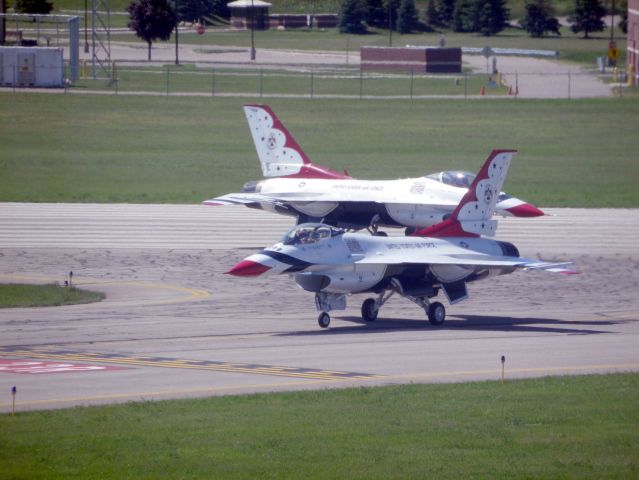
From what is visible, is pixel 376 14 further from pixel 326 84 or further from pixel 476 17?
pixel 326 84

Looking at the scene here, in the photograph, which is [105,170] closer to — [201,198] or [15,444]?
[201,198]

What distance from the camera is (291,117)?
79188 mm

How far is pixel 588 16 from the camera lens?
159000 millimetres

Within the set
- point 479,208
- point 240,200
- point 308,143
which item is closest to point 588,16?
point 308,143

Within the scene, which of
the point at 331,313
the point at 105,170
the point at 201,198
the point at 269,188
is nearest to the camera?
the point at 331,313

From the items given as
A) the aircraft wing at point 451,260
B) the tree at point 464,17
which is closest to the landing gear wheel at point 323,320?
the aircraft wing at point 451,260

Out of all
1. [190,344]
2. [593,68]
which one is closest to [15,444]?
[190,344]

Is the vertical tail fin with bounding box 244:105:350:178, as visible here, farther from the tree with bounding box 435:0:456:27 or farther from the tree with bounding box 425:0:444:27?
the tree with bounding box 435:0:456:27

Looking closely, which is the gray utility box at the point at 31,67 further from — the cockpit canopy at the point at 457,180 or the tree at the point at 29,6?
the cockpit canopy at the point at 457,180

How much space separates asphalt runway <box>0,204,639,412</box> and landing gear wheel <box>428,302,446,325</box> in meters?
0.23

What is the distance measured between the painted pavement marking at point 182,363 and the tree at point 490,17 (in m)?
143

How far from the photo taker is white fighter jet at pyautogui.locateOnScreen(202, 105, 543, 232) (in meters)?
37.9

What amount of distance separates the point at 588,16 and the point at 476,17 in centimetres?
1471

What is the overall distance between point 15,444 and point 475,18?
500ft
